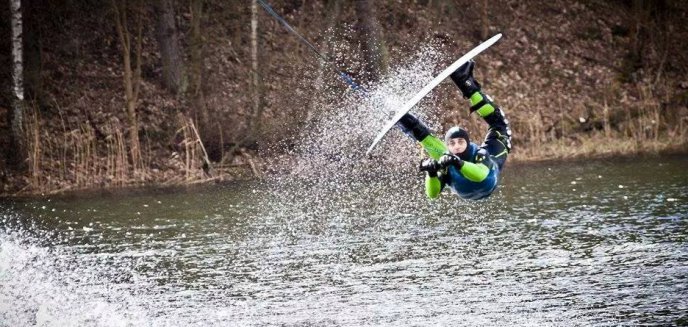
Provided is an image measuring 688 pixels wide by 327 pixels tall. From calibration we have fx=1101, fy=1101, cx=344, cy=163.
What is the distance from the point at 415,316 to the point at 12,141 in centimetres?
1521

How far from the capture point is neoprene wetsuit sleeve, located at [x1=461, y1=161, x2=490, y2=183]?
10.4m

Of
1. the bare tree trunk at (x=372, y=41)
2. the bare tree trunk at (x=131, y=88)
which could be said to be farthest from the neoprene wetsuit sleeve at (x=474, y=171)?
the bare tree trunk at (x=372, y=41)

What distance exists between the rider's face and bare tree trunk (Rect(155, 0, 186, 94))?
52.6ft

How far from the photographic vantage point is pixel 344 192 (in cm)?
2017

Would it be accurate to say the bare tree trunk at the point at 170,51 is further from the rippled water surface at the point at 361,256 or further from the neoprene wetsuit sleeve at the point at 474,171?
the neoprene wetsuit sleeve at the point at 474,171

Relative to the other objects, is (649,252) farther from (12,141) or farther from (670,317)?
(12,141)

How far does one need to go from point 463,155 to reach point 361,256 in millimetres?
2662

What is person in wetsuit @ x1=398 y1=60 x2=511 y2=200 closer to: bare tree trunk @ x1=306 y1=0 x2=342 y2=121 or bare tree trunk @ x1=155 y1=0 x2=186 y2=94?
bare tree trunk @ x1=306 y1=0 x2=342 y2=121

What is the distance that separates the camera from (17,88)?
73.9 ft

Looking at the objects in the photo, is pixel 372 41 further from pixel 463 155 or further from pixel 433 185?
pixel 433 185

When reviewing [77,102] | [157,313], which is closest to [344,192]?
[77,102]

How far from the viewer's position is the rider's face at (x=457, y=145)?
1084 cm

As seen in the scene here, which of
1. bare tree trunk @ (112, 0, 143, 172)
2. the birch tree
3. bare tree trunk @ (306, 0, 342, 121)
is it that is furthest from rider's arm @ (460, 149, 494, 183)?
bare tree trunk @ (306, 0, 342, 121)

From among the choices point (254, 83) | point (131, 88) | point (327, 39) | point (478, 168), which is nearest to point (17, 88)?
point (131, 88)
